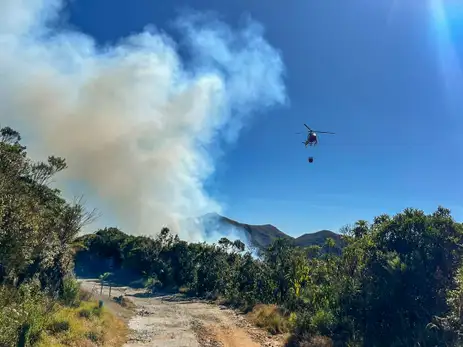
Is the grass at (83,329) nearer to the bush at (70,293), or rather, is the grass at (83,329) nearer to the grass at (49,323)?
the grass at (49,323)

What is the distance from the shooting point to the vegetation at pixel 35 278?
32.3 feet

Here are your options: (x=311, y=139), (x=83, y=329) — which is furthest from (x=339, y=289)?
(x=83, y=329)

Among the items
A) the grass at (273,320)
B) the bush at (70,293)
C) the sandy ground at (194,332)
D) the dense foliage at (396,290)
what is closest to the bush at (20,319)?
the sandy ground at (194,332)

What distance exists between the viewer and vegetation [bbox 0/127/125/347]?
984 centimetres

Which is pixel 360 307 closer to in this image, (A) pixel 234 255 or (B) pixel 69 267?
(B) pixel 69 267

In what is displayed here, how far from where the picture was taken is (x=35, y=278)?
17766 mm

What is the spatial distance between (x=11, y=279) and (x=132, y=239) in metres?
56.8

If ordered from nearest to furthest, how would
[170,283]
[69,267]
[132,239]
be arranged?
[69,267] → [170,283] → [132,239]

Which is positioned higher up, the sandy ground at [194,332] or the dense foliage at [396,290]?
the dense foliage at [396,290]

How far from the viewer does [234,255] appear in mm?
48344

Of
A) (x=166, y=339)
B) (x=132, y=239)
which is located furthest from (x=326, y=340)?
(x=132, y=239)

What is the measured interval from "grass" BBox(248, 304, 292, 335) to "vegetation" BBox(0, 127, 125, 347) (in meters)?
7.83

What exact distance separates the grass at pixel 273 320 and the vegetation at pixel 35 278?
7.83 meters

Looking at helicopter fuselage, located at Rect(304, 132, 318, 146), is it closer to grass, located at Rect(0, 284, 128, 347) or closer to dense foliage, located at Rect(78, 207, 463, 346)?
dense foliage, located at Rect(78, 207, 463, 346)
